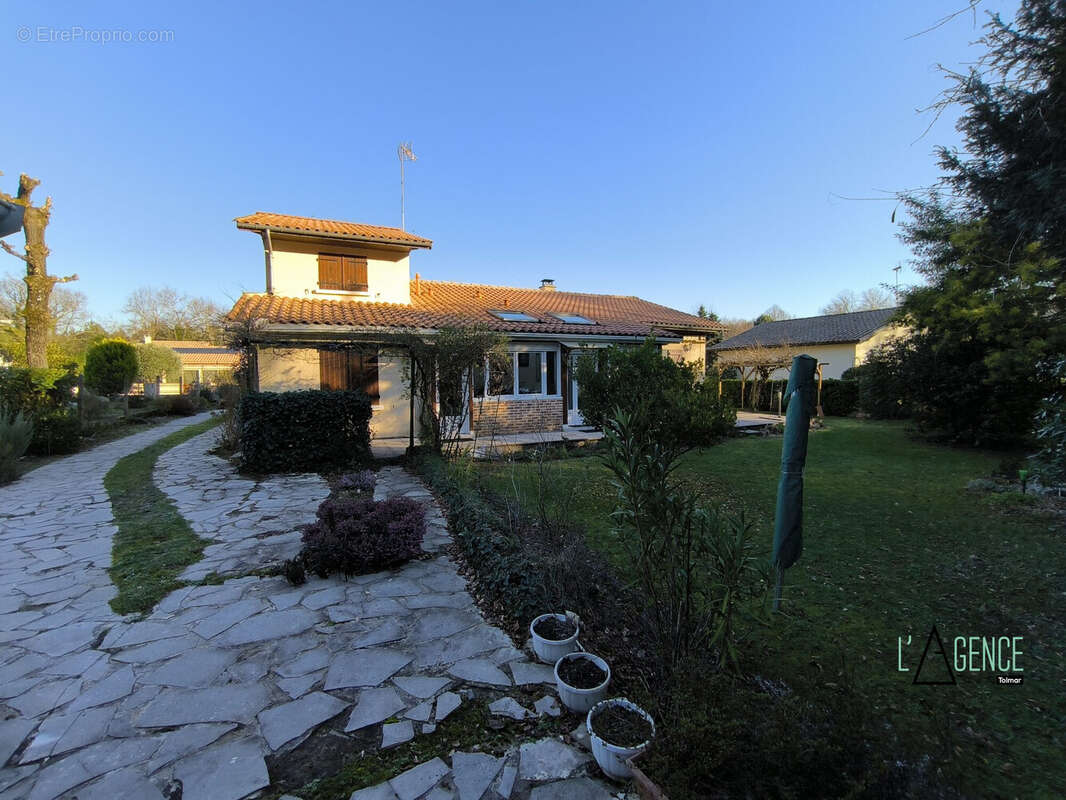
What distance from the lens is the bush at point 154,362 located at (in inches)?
1098

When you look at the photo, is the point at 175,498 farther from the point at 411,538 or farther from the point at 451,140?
the point at 451,140

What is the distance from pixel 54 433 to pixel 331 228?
28.5 ft

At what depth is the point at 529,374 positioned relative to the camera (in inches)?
548

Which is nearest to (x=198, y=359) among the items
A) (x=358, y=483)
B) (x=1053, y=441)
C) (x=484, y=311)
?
(x=484, y=311)

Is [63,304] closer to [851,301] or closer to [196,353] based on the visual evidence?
[196,353]

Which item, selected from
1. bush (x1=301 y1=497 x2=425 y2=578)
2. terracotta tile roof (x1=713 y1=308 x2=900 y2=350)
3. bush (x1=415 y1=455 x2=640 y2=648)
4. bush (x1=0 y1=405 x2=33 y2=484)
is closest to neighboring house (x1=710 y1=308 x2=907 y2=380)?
terracotta tile roof (x1=713 y1=308 x2=900 y2=350)

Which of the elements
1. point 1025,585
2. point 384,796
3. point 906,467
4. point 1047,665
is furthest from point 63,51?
point 906,467

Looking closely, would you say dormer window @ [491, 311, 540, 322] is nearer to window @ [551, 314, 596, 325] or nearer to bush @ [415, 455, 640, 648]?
window @ [551, 314, 596, 325]

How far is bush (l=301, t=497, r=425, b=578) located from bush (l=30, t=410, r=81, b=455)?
37.4ft

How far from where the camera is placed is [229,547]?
4.97m

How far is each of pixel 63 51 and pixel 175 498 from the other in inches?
287

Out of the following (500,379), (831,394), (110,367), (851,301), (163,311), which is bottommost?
(831,394)

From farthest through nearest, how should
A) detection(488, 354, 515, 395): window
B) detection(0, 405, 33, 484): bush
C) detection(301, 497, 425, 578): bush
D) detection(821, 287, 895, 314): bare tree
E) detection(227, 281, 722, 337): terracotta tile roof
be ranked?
detection(821, 287, 895, 314): bare tree
detection(227, 281, 722, 337): terracotta tile roof
detection(488, 354, 515, 395): window
detection(0, 405, 33, 484): bush
detection(301, 497, 425, 578): bush

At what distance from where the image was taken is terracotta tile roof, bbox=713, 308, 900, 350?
24.5 meters
